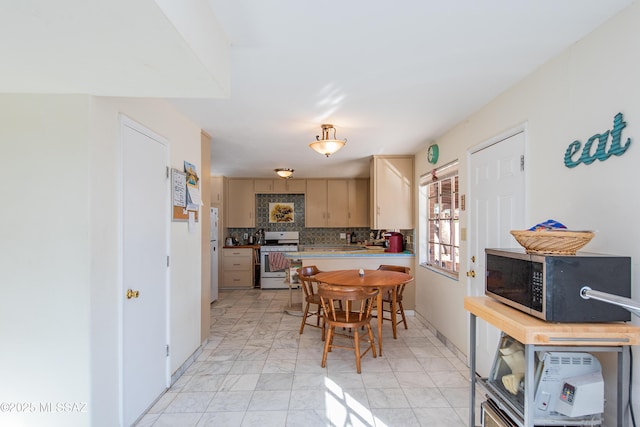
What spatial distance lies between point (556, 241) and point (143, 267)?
8.04ft

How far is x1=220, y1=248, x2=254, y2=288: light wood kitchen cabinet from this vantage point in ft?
21.4

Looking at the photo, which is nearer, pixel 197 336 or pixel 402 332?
pixel 197 336

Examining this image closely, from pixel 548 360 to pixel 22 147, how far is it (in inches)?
109

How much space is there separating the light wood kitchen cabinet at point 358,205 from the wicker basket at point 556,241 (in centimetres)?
543

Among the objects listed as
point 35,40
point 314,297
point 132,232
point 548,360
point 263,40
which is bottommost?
point 314,297

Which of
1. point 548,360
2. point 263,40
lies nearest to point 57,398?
point 263,40

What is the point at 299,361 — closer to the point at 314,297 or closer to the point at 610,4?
the point at 314,297

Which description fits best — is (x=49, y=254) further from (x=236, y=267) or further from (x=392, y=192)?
(x=236, y=267)

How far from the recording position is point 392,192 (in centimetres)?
454

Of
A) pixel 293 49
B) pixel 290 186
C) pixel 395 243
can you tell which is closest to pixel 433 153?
pixel 395 243

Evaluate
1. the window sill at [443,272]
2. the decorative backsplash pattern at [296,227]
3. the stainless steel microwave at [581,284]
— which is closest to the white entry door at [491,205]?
the window sill at [443,272]

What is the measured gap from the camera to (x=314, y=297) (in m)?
3.98

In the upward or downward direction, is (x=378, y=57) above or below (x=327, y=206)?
above

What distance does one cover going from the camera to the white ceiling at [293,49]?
1144 mm
